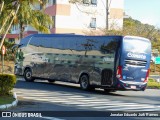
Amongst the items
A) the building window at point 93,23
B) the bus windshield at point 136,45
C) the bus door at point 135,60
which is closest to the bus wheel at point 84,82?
the bus door at point 135,60

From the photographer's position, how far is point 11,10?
66.9ft

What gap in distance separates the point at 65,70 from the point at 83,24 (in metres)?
32.6

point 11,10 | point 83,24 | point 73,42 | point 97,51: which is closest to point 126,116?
point 11,10

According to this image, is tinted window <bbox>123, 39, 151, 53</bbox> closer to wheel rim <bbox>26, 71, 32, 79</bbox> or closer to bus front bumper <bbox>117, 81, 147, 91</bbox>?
bus front bumper <bbox>117, 81, 147, 91</bbox>

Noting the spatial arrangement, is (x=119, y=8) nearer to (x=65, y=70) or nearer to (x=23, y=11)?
(x=65, y=70)

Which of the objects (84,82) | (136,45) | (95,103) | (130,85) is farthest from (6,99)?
(136,45)

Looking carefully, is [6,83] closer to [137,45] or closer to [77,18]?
[137,45]

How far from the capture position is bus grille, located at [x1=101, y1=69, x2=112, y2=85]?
936 inches

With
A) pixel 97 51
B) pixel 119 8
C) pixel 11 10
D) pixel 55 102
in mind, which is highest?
pixel 119 8

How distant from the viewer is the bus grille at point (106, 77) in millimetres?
23766

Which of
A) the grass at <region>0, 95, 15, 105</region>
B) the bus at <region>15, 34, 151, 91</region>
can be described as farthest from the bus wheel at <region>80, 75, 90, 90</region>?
the grass at <region>0, 95, 15, 105</region>

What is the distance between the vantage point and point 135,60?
77.5 ft

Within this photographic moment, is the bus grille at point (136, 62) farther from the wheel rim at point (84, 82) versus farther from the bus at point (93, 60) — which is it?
the wheel rim at point (84, 82)

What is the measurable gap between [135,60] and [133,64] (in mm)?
243
